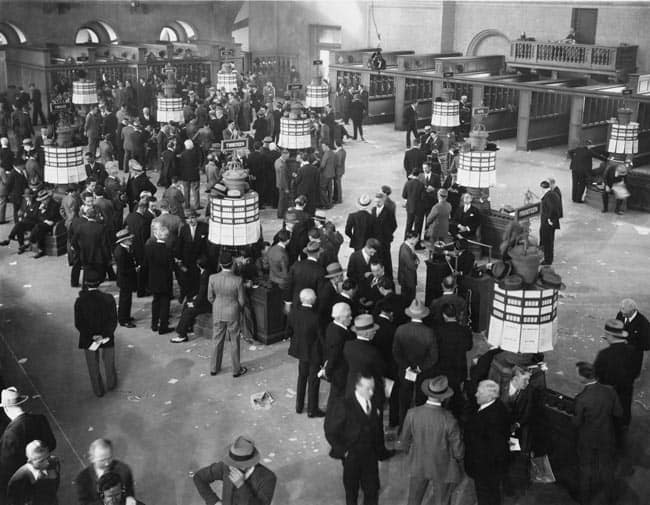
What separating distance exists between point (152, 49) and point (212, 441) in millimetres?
24115

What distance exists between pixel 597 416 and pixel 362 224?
561 cm

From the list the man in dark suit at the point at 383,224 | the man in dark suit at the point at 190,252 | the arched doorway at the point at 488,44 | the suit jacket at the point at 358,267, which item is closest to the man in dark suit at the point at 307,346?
the suit jacket at the point at 358,267

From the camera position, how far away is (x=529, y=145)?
72.2 ft

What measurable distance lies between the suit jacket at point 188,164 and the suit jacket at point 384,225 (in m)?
4.87

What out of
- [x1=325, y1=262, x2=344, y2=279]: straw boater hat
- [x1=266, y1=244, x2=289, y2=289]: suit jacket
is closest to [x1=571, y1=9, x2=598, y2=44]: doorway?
[x1=266, y1=244, x2=289, y2=289]: suit jacket

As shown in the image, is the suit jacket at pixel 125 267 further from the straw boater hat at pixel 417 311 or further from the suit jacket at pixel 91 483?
the suit jacket at pixel 91 483

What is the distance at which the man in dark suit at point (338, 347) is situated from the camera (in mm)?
7281

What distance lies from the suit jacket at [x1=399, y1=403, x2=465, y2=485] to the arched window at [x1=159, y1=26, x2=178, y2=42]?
3191 centimetres

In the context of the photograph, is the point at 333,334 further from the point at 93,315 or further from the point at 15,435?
the point at 15,435

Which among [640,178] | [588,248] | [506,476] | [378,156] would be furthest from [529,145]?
[506,476]

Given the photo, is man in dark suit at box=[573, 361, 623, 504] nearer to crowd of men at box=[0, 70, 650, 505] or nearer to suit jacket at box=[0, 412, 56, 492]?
crowd of men at box=[0, 70, 650, 505]

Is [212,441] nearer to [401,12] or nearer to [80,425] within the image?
[80,425]

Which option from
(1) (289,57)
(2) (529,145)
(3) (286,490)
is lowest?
(3) (286,490)

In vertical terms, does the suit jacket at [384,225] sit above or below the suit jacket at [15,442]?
above
